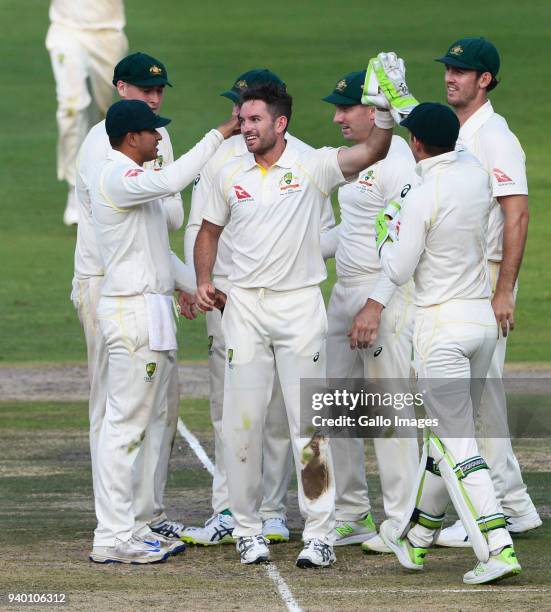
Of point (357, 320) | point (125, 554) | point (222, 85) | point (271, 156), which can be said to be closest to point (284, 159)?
point (271, 156)

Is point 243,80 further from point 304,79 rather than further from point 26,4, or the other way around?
point 26,4

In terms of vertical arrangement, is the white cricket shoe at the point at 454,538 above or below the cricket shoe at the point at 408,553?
below

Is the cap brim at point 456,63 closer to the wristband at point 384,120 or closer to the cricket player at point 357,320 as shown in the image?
the cricket player at point 357,320

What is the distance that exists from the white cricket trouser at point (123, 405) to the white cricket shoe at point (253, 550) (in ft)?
1.81

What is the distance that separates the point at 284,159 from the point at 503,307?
1329mm

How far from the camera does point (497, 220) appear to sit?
8.95m

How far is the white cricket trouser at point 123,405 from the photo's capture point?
8414 mm

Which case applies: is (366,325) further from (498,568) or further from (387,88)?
(498,568)

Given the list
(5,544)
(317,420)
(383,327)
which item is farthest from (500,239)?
(5,544)

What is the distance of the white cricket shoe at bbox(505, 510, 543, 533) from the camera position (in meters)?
8.93

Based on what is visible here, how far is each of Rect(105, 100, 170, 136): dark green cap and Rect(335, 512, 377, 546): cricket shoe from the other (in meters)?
2.29

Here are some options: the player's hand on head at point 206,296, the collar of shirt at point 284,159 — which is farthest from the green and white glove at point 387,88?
the player's hand on head at point 206,296

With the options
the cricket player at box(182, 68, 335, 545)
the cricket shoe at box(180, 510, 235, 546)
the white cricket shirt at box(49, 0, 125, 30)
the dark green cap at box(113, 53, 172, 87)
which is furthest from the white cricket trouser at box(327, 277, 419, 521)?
the white cricket shirt at box(49, 0, 125, 30)

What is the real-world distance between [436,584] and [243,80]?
283 centimetres
